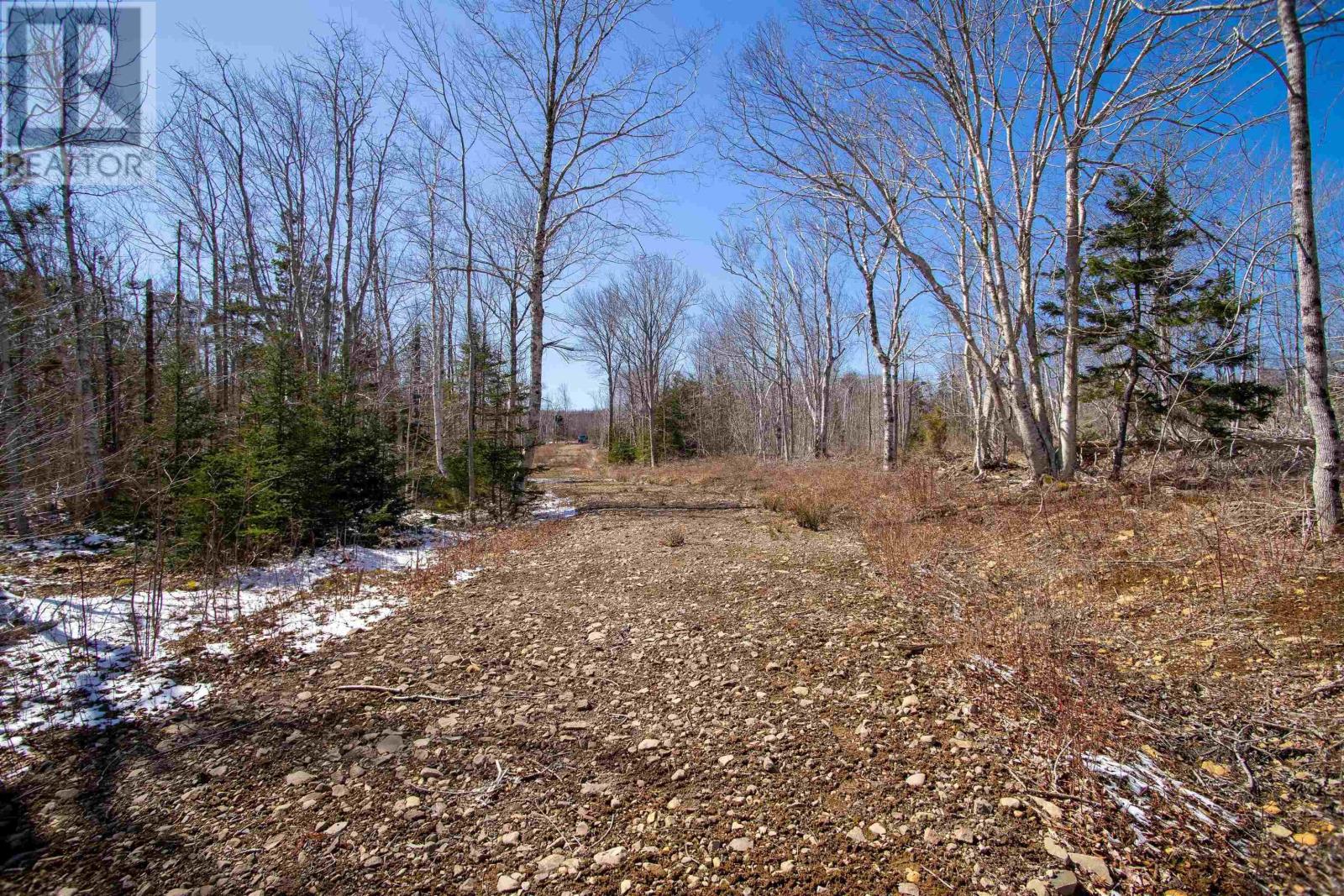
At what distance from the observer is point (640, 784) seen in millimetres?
2537

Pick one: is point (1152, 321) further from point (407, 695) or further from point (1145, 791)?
point (407, 695)

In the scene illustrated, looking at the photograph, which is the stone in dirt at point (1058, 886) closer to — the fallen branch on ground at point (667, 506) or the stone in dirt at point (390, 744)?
the stone in dirt at point (390, 744)

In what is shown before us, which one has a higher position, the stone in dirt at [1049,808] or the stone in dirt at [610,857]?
the stone in dirt at [1049,808]

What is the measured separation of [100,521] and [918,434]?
27.3 meters

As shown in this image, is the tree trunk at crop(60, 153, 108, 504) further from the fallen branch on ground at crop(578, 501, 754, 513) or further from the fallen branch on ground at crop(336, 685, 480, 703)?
the fallen branch on ground at crop(578, 501, 754, 513)

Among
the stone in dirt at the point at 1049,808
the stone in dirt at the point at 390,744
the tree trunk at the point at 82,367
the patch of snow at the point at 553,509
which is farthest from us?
the patch of snow at the point at 553,509

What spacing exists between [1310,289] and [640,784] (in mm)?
6588

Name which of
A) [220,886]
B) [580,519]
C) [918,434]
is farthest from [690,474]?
[220,886]

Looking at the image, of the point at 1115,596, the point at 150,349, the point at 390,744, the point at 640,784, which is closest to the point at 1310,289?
the point at 1115,596

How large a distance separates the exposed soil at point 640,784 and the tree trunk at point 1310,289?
4.76ft

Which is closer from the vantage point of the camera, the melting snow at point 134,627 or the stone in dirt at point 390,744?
the stone in dirt at point 390,744

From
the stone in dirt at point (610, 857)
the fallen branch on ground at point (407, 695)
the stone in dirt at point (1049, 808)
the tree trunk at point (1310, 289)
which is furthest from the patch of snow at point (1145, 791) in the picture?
the tree trunk at point (1310, 289)

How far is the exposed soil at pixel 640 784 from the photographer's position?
2.01 metres

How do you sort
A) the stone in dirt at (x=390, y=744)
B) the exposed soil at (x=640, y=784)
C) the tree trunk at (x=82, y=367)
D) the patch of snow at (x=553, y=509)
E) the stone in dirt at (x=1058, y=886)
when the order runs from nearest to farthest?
the stone in dirt at (x=1058, y=886) < the exposed soil at (x=640, y=784) < the stone in dirt at (x=390, y=744) < the tree trunk at (x=82, y=367) < the patch of snow at (x=553, y=509)
